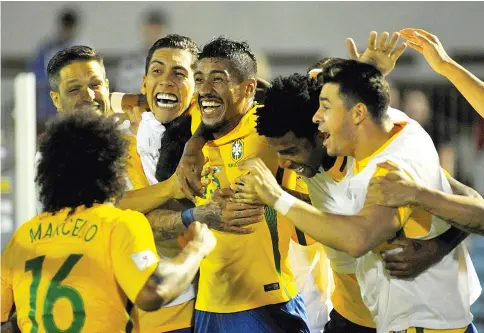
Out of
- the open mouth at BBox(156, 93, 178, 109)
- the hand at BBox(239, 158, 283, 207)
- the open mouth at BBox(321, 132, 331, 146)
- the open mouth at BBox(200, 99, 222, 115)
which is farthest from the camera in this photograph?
the open mouth at BBox(156, 93, 178, 109)

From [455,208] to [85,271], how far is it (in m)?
1.65

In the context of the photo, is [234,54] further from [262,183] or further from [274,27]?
[274,27]

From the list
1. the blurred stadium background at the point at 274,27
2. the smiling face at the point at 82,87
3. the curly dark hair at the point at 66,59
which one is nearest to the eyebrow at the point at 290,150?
the smiling face at the point at 82,87

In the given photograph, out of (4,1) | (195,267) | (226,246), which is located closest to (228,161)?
(226,246)

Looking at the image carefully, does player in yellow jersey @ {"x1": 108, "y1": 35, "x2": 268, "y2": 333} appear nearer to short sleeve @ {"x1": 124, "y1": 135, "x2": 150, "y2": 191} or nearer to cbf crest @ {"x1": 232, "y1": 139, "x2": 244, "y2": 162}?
short sleeve @ {"x1": 124, "y1": 135, "x2": 150, "y2": 191}

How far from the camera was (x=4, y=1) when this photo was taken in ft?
42.2

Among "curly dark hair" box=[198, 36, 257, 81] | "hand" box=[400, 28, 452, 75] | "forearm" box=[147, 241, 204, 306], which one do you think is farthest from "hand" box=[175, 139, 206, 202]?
"hand" box=[400, 28, 452, 75]

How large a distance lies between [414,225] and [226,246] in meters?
1.11

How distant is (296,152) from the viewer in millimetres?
4996

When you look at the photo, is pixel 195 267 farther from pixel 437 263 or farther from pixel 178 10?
pixel 178 10

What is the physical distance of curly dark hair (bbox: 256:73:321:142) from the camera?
16.2 ft

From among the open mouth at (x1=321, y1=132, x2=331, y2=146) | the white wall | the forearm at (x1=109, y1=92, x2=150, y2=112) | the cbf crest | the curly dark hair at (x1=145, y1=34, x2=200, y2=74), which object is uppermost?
the white wall

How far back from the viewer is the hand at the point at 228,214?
4957mm

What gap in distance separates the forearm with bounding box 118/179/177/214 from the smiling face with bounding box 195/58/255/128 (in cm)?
44
